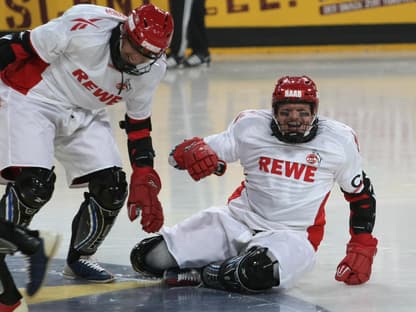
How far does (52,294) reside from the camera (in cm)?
474

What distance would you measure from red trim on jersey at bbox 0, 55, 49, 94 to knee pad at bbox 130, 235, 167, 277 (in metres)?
0.81

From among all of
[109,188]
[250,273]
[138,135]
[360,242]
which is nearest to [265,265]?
[250,273]

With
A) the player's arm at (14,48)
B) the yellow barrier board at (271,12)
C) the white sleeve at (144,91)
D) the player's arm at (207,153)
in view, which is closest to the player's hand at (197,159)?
the player's arm at (207,153)

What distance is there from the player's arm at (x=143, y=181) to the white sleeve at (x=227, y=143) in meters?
0.26

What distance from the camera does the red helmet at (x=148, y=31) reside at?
449cm

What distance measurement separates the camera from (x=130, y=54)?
460cm

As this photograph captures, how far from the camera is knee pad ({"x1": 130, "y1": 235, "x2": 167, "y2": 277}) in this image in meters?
4.98

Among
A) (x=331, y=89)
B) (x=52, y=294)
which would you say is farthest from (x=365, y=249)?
(x=331, y=89)

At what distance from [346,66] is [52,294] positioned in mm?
8658

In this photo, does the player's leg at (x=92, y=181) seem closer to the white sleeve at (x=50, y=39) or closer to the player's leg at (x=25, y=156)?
the player's leg at (x=25, y=156)

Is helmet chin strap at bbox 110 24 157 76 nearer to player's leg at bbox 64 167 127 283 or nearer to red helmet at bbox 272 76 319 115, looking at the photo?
player's leg at bbox 64 167 127 283

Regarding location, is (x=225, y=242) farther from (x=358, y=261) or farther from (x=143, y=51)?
(x=143, y=51)

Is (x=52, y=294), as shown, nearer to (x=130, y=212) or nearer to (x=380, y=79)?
(x=130, y=212)

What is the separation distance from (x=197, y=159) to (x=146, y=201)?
274mm
